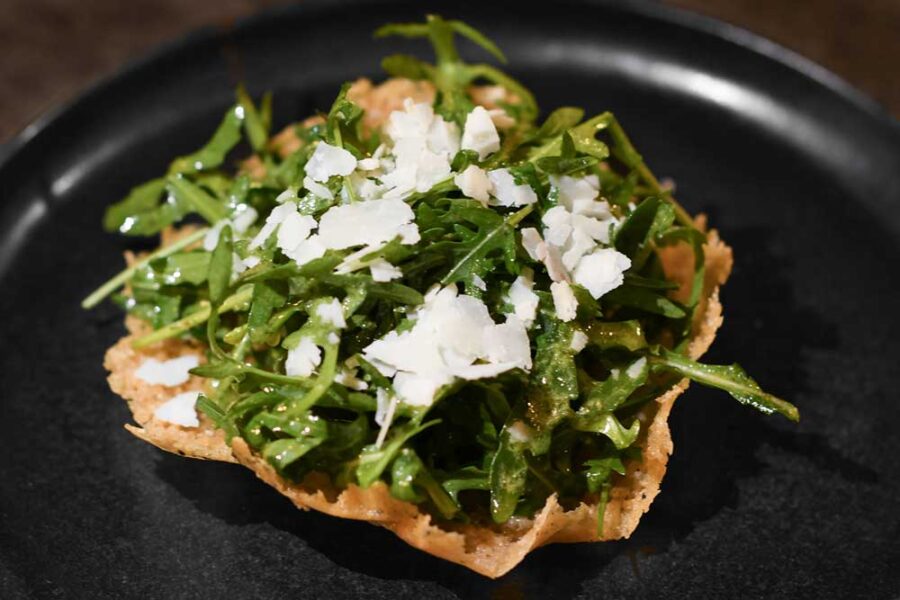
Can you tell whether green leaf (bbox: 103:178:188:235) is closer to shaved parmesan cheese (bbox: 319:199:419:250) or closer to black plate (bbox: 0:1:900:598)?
black plate (bbox: 0:1:900:598)

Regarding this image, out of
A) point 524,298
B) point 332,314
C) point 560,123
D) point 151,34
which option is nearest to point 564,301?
point 524,298

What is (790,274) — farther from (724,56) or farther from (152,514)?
(152,514)

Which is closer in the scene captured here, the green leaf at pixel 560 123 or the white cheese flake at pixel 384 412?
the white cheese flake at pixel 384 412

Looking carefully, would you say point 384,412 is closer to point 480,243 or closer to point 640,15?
point 480,243

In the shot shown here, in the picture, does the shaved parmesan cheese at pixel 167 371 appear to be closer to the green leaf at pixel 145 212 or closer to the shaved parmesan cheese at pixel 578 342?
the green leaf at pixel 145 212

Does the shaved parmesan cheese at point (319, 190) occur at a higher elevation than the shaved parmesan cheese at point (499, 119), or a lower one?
lower

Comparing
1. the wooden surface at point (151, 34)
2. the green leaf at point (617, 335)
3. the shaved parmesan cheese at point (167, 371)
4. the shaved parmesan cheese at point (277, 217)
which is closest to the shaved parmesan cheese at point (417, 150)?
the shaved parmesan cheese at point (277, 217)

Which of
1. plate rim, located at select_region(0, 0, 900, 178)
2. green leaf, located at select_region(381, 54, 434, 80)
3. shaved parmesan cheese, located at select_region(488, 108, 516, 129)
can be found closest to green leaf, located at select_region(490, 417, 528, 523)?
shaved parmesan cheese, located at select_region(488, 108, 516, 129)
